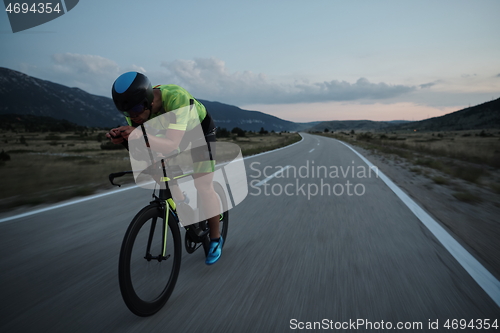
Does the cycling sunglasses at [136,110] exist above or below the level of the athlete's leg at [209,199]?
above

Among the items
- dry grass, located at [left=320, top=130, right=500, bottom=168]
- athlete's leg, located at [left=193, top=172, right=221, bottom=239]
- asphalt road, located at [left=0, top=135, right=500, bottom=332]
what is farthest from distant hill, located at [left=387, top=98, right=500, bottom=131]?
athlete's leg, located at [left=193, top=172, right=221, bottom=239]

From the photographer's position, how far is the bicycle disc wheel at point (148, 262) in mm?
1869

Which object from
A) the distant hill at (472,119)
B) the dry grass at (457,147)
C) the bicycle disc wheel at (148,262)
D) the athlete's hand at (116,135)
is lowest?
the dry grass at (457,147)

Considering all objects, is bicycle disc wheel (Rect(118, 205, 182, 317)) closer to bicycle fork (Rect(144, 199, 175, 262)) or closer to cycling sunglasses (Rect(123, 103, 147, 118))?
bicycle fork (Rect(144, 199, 175, 262))

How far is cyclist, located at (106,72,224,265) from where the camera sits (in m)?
1.94

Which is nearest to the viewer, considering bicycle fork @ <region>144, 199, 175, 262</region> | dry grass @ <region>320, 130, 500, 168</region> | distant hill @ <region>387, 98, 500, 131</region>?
bicycle fork @ <region>144, 199, 175, 262</region>

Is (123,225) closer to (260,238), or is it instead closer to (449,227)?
(260,238)

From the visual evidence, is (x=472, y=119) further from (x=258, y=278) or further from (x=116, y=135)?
(x=116, y=135)

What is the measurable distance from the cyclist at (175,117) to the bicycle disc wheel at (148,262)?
1.74 ft

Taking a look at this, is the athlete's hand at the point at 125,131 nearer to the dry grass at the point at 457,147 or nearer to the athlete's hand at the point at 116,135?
the athlete's hand at the point at 116,135

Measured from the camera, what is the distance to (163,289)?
2.23 meters

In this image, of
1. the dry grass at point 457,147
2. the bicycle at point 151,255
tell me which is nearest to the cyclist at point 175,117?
the bicycle at point 151,255

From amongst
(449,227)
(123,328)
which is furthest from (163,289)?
(449,227)

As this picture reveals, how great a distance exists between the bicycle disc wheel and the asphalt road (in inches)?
5.4
